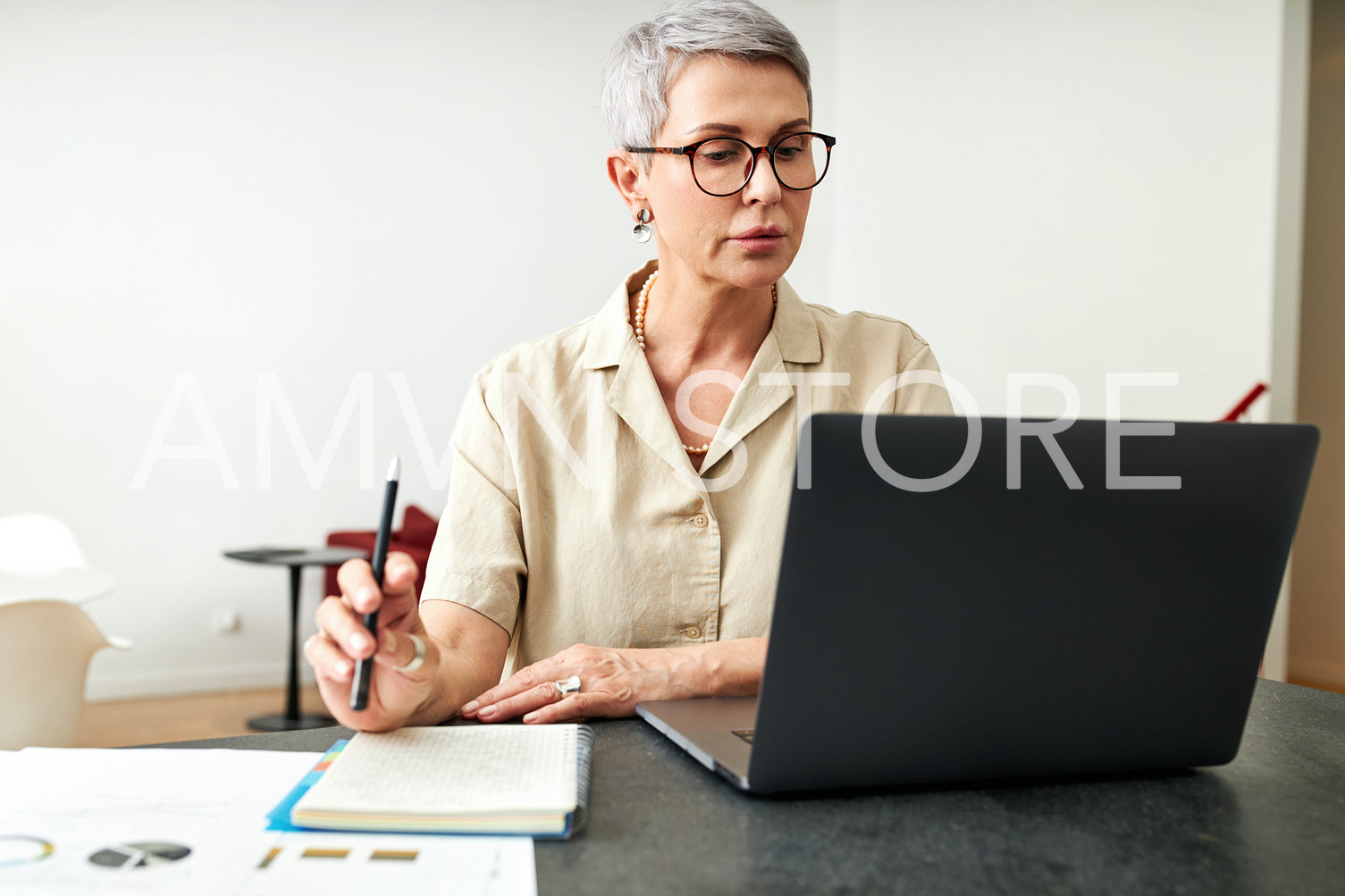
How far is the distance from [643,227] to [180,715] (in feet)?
11.1

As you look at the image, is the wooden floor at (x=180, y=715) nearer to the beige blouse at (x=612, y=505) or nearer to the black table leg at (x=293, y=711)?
the black table leg at (x=293, y=711)

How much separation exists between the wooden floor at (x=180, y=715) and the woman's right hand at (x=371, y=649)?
307 cm

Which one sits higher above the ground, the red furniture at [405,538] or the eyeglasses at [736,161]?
the eyeglasses at [736,161]

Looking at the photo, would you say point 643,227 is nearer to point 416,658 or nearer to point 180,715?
point 416,658

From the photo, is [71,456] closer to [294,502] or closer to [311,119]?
[294,502]

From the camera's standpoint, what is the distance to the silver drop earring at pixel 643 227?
1.35 metres

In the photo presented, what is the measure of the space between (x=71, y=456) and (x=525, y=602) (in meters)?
3.64

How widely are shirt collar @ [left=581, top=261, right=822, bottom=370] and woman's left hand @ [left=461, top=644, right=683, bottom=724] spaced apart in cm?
43

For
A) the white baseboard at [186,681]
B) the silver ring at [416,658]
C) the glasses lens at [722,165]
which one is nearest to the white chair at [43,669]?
the silver ring at [416,658]

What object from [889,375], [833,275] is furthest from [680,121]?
[833,275]

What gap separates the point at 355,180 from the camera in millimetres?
4477

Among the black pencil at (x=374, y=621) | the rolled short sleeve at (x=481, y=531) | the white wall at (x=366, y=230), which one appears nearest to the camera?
the black pencil at (x=374, y=621)

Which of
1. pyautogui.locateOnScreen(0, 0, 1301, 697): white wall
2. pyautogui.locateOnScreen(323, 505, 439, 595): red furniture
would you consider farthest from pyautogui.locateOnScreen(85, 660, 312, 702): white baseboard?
pyautogui.locateOnScreen(323, 505, 439, 595): red furniture

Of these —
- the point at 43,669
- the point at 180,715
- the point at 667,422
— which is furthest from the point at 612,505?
the point at 180,715
